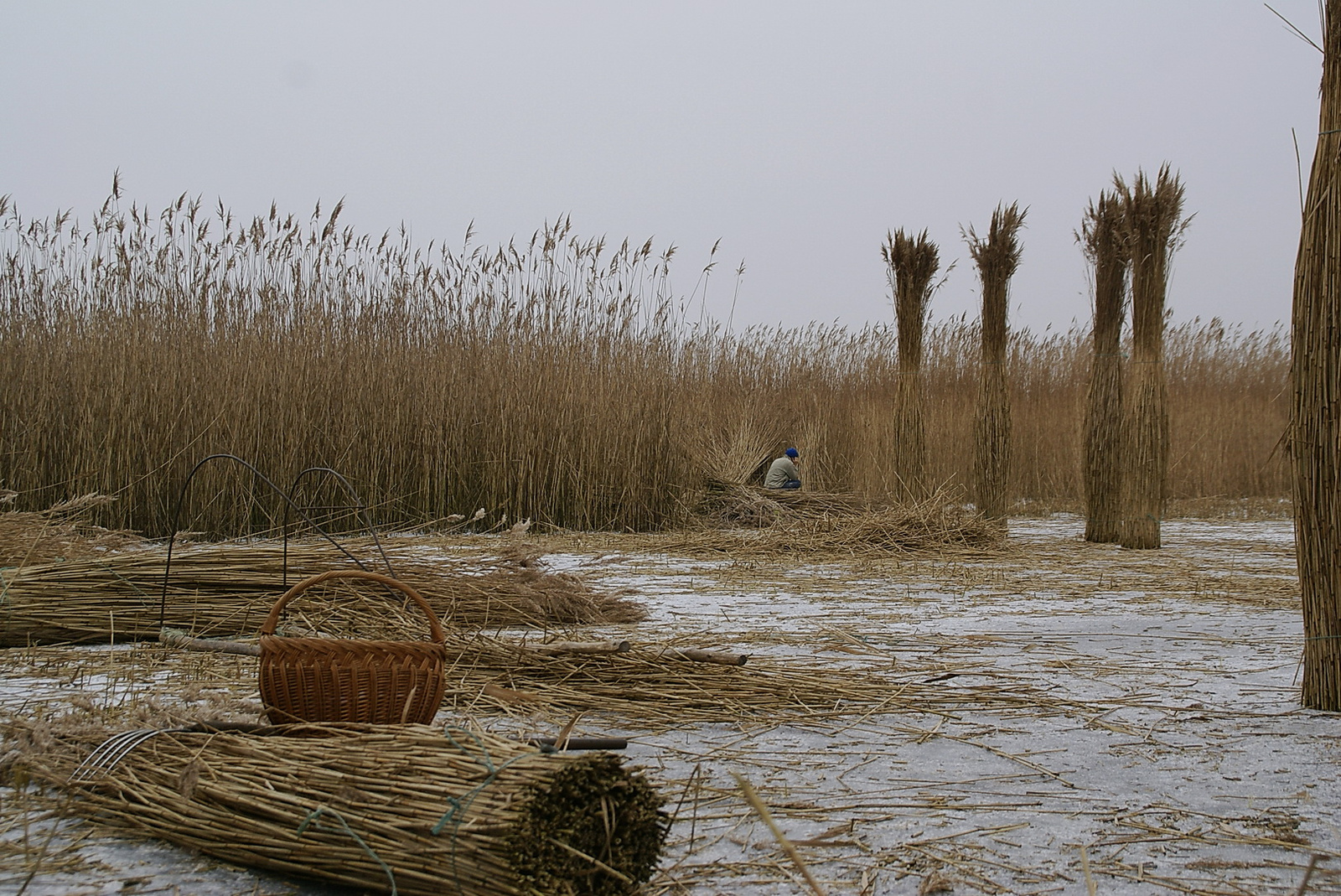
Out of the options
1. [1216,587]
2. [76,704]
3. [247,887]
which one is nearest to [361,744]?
[247,887]

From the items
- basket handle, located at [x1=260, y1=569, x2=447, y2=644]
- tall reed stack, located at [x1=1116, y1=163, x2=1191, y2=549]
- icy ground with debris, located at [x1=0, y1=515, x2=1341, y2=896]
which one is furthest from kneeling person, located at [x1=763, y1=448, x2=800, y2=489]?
basket handle, located at [x1=260, y1=569, x2=447, y2=644]

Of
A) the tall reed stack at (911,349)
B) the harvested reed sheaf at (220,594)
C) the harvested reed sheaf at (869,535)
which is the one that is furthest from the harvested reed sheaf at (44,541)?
the tall reed stack at (911,349)

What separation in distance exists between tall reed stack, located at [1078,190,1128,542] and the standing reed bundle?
60 centimetres

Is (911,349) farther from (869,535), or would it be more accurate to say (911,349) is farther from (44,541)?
(44,541)

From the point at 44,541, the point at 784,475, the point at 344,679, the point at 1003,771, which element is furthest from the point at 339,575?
the point at 784,475

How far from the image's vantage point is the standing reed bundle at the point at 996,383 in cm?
754

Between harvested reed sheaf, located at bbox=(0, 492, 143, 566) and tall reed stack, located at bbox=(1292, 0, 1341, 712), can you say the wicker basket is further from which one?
harvested reed sheaf, located at bbox=(0, 492, 143, 566)

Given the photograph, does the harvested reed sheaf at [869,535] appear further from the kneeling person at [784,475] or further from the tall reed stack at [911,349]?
the kneeling person at [784,475]

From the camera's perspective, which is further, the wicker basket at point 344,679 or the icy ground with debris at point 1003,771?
the wicker basket at point 344,679

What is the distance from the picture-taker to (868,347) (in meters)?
12.6

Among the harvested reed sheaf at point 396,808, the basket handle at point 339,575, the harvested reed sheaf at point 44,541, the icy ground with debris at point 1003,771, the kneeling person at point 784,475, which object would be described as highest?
the kneeling person at point 784,475

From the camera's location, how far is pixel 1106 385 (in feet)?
23.0

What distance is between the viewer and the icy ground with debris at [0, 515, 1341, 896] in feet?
4.66

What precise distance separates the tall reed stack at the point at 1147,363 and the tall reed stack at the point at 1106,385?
0.14 meters
